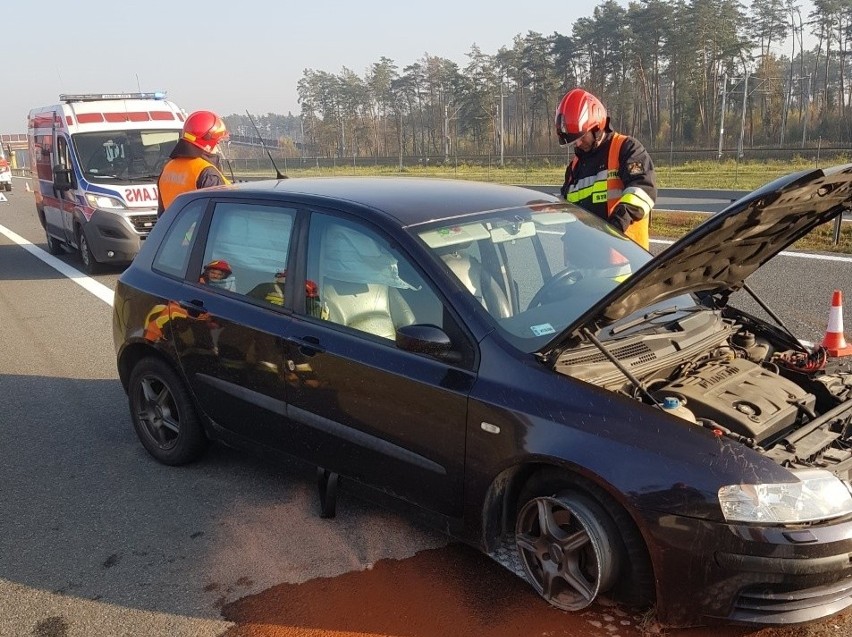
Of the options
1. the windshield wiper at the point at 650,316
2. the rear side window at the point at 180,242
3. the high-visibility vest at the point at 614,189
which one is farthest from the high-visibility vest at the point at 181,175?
the windshield wiper at the point at 650,316

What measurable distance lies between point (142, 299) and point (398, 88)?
93608 millimetres

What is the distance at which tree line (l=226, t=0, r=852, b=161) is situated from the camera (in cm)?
6588

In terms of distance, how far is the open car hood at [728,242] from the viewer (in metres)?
2.64

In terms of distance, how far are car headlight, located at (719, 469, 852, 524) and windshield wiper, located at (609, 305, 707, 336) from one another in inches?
38.1

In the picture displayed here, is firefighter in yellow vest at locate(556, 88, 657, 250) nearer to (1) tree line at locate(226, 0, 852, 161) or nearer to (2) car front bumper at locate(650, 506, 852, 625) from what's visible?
(2) car front bumper at locate(650, 506, 852, 625)

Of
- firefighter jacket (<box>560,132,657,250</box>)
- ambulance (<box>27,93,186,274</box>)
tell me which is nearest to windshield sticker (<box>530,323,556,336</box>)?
firefighter jacket (<box>560,132,657,250</box>)

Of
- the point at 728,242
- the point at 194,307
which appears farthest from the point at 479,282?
the point at 194,307

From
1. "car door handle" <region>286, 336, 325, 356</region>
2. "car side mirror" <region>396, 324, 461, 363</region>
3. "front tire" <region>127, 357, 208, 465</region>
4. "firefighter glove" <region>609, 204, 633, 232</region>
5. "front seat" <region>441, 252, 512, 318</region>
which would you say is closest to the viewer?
"car side mirror" <region>396, 324, 461, 363</region>

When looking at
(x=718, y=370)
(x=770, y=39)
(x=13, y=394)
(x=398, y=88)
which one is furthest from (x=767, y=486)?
(x=398, y=88)

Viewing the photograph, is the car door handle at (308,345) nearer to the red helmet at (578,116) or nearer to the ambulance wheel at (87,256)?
the red helmet at (578,116)

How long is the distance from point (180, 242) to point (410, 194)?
1.46 metres

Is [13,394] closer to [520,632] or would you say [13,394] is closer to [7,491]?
[7,491]

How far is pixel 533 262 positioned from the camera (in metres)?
3.58

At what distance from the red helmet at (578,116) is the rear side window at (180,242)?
8.12ft
